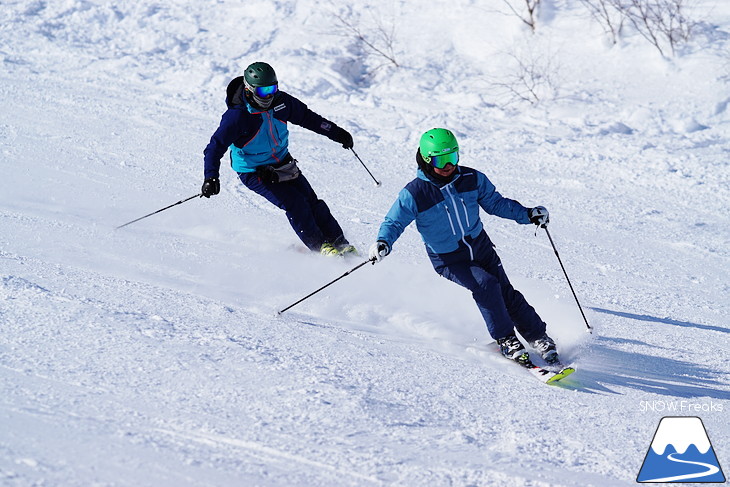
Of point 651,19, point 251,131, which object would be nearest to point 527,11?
point 651,19

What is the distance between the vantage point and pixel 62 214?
6918mm

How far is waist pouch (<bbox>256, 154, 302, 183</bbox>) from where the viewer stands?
659cm

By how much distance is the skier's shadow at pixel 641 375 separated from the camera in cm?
492

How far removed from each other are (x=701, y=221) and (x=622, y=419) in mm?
4404

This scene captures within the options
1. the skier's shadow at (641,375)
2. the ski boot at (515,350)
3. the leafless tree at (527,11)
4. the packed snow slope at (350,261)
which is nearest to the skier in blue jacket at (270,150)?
the packed snow slope at (350,261)

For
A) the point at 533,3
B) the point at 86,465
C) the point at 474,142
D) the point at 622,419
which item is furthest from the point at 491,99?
the point at 86,465

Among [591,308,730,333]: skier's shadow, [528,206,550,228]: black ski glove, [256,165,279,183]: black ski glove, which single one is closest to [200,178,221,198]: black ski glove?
[256,165,279,183]: black ski glove

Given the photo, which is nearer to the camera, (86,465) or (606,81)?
(86,465)

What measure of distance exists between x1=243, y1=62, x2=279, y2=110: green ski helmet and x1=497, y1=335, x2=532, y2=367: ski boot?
8.57 ft

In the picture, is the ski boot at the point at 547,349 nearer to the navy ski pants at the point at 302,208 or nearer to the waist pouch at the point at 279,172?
the navy ski pants at the point at 302,208

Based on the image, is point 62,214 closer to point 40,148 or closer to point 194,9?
point 40,148

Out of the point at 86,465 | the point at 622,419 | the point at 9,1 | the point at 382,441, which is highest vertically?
the point at 9,1

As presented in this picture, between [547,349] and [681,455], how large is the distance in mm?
1209

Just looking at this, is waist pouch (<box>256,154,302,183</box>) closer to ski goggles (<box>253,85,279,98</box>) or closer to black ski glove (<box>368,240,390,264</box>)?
ski goggles (<box>253,85,279,98</box>)
